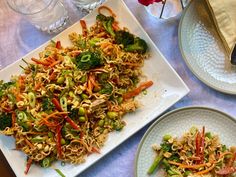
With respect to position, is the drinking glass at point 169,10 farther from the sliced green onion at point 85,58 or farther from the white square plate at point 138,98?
the sliced green onion at point 85,58

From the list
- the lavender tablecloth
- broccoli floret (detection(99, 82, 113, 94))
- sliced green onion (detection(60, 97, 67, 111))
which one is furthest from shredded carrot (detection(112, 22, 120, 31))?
sliced green onion (detection(60, 97, 67, 111))

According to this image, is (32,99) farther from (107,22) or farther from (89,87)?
(107,22)

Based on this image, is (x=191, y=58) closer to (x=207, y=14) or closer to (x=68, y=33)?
(x=207, y=14)

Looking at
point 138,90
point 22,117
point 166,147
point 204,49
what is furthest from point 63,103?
point 204,49

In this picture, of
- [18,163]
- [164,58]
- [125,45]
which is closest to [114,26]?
[125,45]

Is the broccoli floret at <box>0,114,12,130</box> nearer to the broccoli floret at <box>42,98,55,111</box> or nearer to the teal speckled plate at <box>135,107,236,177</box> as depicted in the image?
the broccoli floret at <box>42,98,55,111</box>

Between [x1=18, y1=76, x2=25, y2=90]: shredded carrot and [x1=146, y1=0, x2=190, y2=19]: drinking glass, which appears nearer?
[x1=18, y1=76, x2=25, y2=90]: shredded carrot
